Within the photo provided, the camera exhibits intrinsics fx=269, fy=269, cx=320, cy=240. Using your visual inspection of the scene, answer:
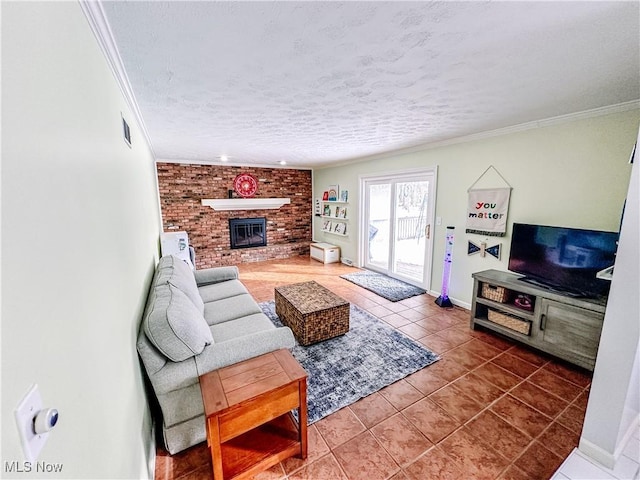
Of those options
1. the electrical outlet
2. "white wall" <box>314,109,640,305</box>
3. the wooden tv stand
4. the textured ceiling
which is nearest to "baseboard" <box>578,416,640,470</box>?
the wooden tv stand

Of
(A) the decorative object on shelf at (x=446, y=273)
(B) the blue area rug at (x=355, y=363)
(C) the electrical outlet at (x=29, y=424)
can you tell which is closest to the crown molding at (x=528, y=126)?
(A) the decorative object on shelf at (x=446, y=273)

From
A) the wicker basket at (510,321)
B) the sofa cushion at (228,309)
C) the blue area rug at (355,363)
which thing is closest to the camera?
the blue area rug at (355,363)

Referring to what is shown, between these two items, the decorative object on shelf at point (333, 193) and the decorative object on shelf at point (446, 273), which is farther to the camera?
the decorative object on shelf at point (333, 193)

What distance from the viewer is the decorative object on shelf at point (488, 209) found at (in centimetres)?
304

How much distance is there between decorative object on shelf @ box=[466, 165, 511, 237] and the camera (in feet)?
9.98

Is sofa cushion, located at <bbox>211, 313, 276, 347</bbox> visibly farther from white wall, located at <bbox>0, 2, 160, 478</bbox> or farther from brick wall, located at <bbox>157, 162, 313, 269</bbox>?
brick wall, located at <bbox>157, 162, 313, 269</bbox>

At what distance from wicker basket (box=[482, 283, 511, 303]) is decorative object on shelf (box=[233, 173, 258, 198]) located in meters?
4.77

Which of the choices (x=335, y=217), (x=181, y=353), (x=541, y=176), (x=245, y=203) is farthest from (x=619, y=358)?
(x=245, y=203)

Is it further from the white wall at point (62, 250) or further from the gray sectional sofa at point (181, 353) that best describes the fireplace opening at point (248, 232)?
the white wall at point (62, 250)

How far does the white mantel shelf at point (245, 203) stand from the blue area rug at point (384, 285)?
2.42m

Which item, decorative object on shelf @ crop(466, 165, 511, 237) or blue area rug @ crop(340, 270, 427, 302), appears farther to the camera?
blue area rug @ crop(340, 270, 427, 302)

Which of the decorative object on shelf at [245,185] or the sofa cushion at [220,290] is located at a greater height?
the decorative object on shelf at [245,185]

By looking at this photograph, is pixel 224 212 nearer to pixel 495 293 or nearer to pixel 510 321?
pixel 495 293

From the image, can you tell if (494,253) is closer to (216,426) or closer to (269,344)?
(269,344)
